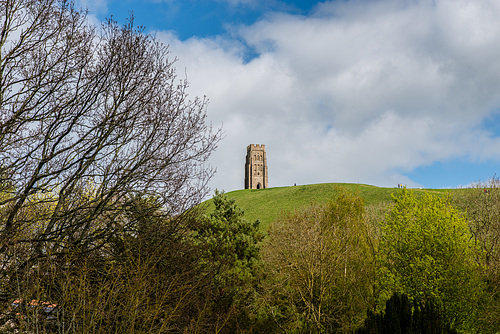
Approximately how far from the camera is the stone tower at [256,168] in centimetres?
12188

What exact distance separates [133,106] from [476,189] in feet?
143

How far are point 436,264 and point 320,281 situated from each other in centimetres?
709

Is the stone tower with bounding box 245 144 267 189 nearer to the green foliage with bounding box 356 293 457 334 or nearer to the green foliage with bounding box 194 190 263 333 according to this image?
the green foliage with bounding box 194 190 263 333

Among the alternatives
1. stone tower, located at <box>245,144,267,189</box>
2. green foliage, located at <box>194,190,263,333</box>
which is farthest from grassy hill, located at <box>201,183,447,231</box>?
stone tower, located at <box>245,144,267,189</box>

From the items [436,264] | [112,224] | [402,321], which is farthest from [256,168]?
[112,224]

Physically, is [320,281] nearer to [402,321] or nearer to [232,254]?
[232,254]

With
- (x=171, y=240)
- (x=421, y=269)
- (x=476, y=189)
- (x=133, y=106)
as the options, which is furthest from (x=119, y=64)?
(x=476, y=189)

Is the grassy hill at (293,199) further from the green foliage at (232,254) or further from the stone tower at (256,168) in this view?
the stone tower at (256,168)

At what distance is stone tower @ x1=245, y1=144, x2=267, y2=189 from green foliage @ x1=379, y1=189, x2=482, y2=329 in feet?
311

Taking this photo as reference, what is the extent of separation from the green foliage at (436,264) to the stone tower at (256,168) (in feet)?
311

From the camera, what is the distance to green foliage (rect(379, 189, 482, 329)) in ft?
73.7

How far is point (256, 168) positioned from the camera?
12338 centimetres

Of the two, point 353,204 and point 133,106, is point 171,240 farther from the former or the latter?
point 353,204

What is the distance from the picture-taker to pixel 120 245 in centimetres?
1369
